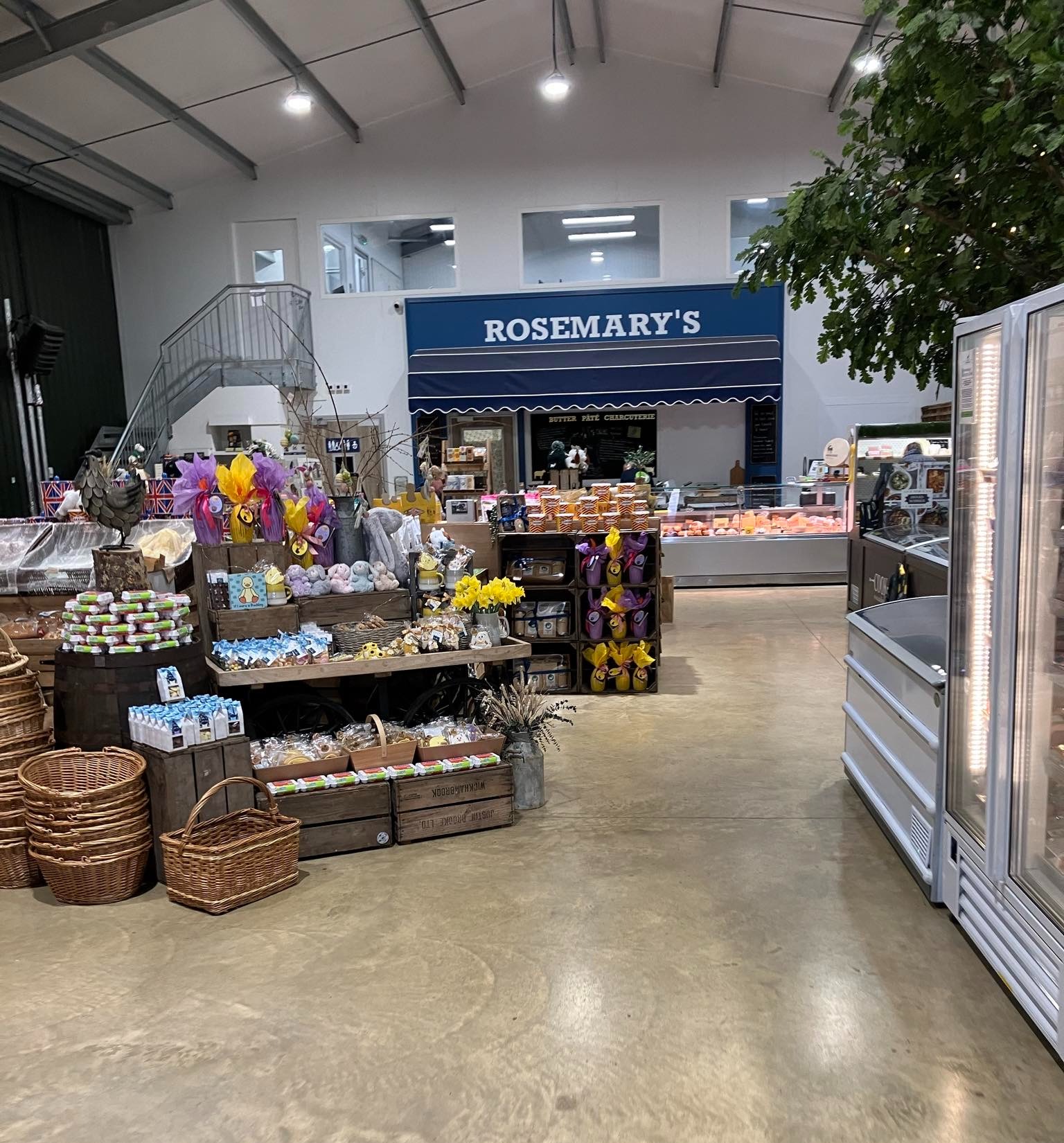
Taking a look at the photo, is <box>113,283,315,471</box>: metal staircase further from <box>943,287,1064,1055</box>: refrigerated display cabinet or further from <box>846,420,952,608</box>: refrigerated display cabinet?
<box>943,287,1064,1055</box>: refrigerated display cabinet

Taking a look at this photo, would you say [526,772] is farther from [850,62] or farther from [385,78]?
[385,78]

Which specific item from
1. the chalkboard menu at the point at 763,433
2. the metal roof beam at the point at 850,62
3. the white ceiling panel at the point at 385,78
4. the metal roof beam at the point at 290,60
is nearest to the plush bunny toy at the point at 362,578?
the metal roof beam at the point at 290,60

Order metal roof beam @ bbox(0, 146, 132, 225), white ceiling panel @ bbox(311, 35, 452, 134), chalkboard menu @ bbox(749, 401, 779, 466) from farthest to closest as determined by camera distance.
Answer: chalkboard menu @ bbox(749, 401, 779, 466), white ceiling panel @ bbox(311, 35, 452, 134), metal roof beam @ bbox(0, 146, 132, 225)

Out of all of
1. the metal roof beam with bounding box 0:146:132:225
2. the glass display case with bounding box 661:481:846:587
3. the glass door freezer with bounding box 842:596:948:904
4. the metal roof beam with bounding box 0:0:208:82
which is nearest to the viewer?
the glass door freezer with bounding box 842:596:948:904

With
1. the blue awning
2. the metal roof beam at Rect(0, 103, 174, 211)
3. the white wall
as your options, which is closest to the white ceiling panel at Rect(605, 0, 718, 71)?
the white wall

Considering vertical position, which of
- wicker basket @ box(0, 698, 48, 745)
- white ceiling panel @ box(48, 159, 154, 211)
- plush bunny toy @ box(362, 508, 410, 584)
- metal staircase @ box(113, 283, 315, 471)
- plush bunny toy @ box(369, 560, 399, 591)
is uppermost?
white ceiling panel @ box(48, 159, 154, 211)

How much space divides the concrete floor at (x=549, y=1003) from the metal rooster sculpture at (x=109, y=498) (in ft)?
5.09

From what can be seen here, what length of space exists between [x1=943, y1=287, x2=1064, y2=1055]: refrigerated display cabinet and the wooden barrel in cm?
297

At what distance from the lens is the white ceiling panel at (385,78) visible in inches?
432

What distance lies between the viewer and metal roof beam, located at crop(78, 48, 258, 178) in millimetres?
9195

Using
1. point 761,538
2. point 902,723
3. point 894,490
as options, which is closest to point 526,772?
point 902,723

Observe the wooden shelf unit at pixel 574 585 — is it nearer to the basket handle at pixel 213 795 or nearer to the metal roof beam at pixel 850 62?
the basket handle at pixel 213 795

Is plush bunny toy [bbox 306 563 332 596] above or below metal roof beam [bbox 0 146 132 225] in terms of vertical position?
below

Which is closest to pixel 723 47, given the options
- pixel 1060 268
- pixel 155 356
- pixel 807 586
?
pixel 807 586
